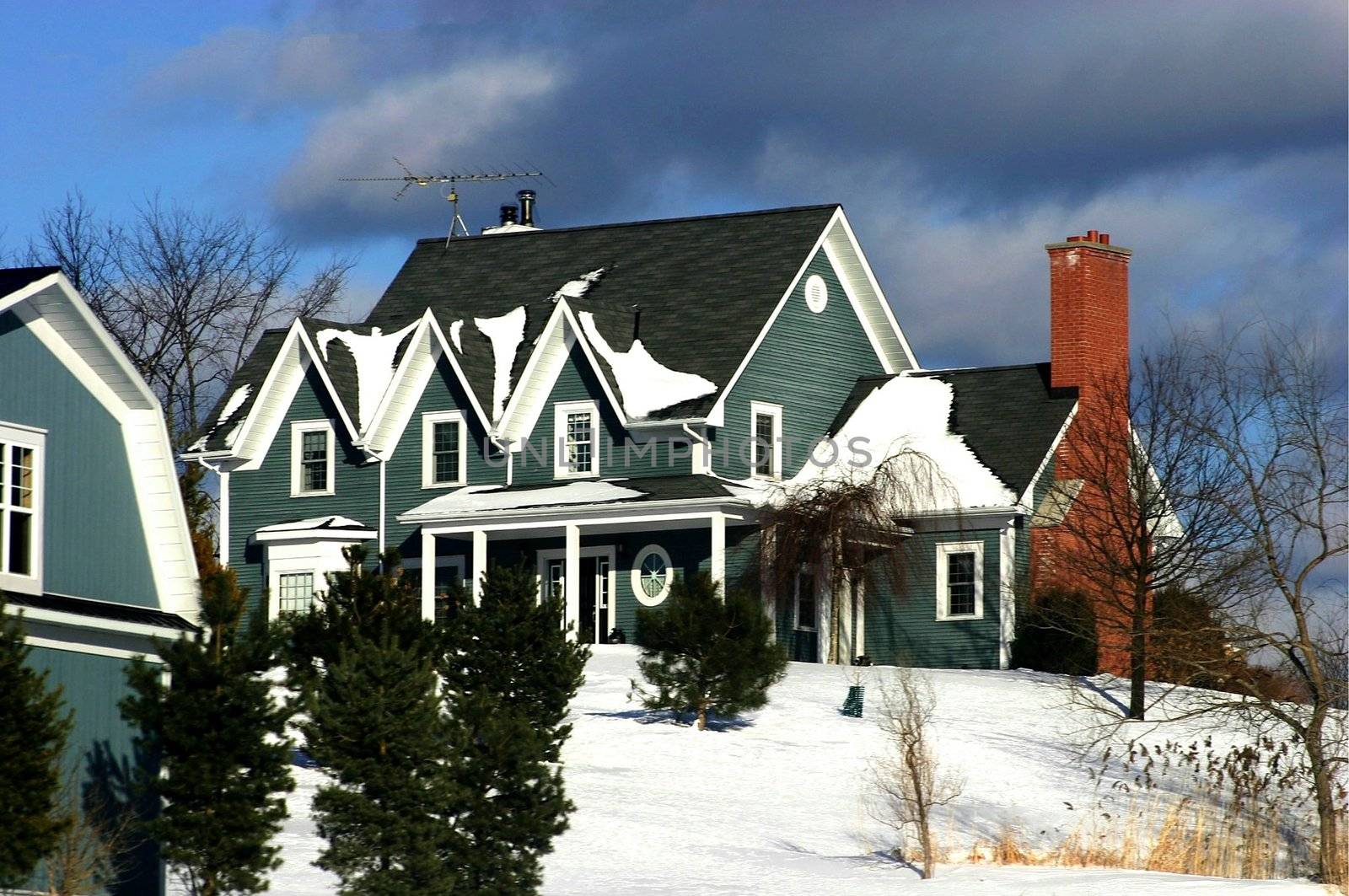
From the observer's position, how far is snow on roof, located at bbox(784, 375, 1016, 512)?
1572 inches

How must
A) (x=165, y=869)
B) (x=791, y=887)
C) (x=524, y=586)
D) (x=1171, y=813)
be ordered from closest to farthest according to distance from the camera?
(x=165, y=869)
(x=791, y=887)
(x=1171, y=813)
(x=524, y=586)

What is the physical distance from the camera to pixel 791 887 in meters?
21.6

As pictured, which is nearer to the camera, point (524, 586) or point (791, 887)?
point (791, 887)

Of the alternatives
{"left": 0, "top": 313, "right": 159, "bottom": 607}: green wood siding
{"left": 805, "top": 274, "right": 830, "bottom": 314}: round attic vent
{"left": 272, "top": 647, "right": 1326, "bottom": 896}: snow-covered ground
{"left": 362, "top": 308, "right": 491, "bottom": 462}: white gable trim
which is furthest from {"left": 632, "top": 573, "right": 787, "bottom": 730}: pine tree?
{"left": 805, "top": 274, "right": 830, "bottom": 314}: round attic vent

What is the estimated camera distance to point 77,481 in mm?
19688

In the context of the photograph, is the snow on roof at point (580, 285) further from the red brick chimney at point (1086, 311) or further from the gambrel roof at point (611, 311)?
the red brick chimney at point (1086, 311)

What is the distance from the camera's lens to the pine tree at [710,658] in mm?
30594

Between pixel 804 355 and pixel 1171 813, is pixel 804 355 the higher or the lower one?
the higher one

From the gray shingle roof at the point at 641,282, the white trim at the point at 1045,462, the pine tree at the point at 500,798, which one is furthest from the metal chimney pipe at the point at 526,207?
the pine tree at the point at 500,798

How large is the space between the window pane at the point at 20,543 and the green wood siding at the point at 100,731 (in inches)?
27.9

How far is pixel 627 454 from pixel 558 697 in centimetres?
1504

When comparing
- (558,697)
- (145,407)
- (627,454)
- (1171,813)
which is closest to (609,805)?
(558,697)

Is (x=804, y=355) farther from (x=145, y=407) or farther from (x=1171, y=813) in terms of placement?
(x=145, y=407)

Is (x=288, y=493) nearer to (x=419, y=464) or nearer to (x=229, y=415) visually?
(x=229, y=415)
